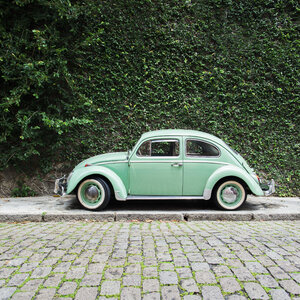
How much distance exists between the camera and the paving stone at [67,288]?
2.20 meters

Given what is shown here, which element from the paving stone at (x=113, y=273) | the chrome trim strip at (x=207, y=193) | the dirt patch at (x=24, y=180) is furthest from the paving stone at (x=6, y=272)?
the dirt patch at (x=24, y=180)

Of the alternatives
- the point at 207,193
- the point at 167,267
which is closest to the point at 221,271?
the point at 167,267

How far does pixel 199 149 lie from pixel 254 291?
11.5 feet

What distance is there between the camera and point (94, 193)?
5.20m

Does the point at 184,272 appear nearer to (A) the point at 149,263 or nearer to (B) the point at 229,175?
(A) the point at 149,263

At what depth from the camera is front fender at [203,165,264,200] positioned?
5172 mm

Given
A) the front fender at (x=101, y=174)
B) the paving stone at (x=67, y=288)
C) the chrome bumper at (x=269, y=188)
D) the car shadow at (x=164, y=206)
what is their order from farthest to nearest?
the car shadow at (x=164, y=206) → the chrome bumper at (x=269, y=188) → the front fender at (x=101, y=174) → the paving stone at (x=67, y=288)

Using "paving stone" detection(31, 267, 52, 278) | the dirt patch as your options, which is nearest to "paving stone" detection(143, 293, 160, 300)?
"paving stone" detection(31, 267, 52, 278)

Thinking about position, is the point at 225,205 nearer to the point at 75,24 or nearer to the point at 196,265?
the point at 196,265

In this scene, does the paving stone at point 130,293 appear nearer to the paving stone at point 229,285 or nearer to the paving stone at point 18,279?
the paving stone at point 229,285

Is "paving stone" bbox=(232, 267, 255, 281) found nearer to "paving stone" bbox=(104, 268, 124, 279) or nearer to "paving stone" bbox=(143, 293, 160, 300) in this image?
"paving stone" bbox=(143, 293, 160, 300)

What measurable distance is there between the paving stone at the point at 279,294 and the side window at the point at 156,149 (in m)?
3.35

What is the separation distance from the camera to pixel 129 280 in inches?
93.6

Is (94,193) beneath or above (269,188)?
beneath
